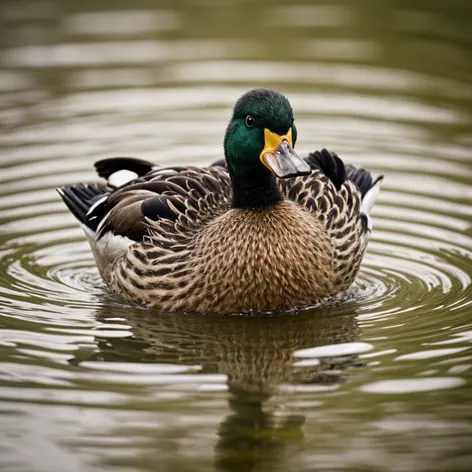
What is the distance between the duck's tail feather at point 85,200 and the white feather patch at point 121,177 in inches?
5.5

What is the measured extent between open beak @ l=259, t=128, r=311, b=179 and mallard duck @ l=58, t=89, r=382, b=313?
0.4 inches

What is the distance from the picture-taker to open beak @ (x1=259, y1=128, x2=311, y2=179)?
390 inches

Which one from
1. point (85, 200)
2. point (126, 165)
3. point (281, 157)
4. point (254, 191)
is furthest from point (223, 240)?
point (85, 200)

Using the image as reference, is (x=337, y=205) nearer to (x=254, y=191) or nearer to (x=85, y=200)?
(x=254, y=191)

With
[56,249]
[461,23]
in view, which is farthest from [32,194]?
[461,23]

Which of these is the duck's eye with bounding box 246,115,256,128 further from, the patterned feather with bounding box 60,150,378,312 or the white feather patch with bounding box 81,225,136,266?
the white feather patch with bounding box 81,225,136,266

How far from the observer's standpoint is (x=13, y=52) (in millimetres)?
18906

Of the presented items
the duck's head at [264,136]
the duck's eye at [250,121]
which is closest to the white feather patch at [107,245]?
the duck's head at [264,136]

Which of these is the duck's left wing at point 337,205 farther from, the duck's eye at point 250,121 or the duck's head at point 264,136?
the duck's eye at point 250,121

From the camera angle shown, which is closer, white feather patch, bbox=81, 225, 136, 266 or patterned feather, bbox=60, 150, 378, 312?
patterned feather, bbox=60, 150, 378, 312

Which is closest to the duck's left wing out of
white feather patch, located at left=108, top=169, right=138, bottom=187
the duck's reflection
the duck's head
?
Result: the duck's reflection

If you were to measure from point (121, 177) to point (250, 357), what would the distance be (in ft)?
10.5

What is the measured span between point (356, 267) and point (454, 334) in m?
1.51

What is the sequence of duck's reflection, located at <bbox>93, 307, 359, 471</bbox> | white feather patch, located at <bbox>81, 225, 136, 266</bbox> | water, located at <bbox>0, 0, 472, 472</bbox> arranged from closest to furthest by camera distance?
1. duck's reflection, located at <bbox>93, 307, 359, 471</bbox>
2. water, located at <bbox>0, 0, 472, 472</bbox>
3. white feather patch, located at <bbox>81, 225, 136, 266</bbox>
